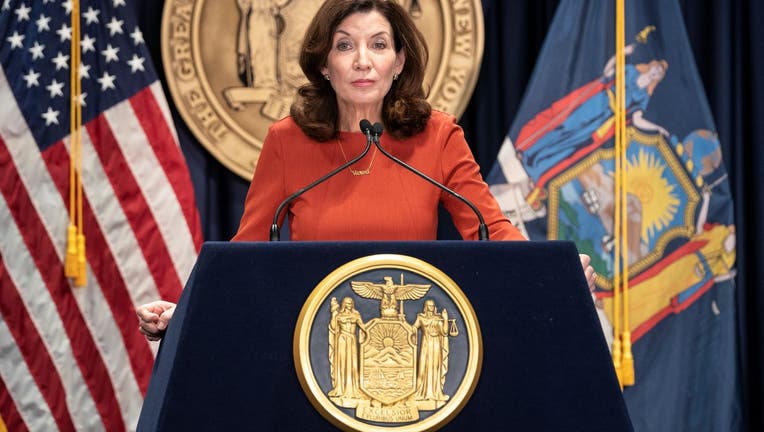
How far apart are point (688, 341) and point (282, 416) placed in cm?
245

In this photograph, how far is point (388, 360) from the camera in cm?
145

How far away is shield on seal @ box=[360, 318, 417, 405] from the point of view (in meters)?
1.43

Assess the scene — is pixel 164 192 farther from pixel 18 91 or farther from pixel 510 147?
pixel 510 147

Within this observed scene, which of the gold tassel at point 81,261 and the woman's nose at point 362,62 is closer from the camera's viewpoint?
the woman's nose at point 362,62

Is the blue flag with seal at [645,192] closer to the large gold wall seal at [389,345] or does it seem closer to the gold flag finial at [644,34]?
the gold flag finial at [644,34]

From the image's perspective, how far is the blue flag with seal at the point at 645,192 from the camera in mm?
3535

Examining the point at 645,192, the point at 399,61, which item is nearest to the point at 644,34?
the point at 645,192

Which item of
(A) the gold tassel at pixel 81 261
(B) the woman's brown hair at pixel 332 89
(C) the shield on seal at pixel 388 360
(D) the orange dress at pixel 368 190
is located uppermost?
(B) the woman's brown hair at pixel 332 89

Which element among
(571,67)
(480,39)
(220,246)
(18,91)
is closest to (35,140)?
(18,91)

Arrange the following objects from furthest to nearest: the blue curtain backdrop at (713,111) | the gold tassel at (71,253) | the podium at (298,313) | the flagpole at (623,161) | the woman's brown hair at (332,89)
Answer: the blue curtain backdrop at (713,111) < the flagpole at (623,161) < the gold tassel at (71,253) < the woman's brown hair at (332,89) < the podium at (298,313)

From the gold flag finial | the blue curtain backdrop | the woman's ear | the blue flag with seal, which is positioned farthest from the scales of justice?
the gold flag finial

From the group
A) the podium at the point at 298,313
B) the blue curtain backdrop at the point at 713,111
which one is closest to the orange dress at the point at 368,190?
the podium at the point at 298,313

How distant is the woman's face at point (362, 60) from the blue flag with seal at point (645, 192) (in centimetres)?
143

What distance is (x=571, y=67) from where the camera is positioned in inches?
143
